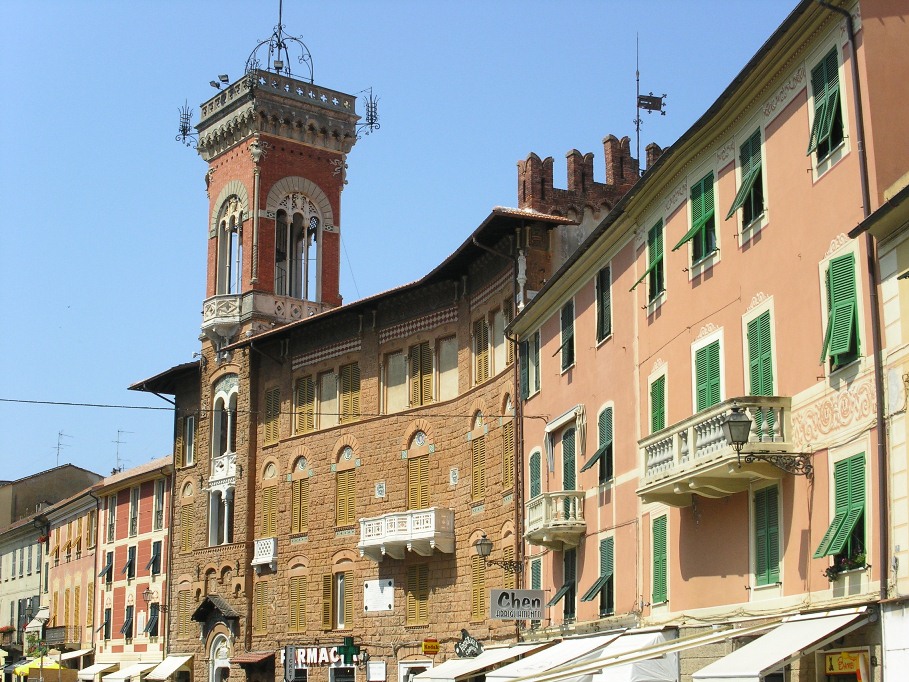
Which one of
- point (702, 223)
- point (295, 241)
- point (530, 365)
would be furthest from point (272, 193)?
point (702, 223)

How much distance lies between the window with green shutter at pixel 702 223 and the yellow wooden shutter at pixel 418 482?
18613 mm

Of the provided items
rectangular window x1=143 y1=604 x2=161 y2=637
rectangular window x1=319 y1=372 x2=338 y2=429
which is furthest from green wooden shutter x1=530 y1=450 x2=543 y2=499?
rectangular window x1=143 y1=604 x2=161 y2=637

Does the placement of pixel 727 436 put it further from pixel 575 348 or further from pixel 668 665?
pixel 575 348

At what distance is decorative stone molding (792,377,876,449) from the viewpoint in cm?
1622

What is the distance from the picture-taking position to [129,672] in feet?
177

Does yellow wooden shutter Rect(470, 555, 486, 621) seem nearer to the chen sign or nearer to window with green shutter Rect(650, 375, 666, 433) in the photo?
the chen sign

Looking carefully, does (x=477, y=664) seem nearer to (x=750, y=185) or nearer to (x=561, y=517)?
(x=561, y=517)

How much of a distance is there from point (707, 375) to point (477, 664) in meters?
10.2

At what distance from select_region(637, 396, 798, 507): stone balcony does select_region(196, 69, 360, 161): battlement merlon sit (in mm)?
32134

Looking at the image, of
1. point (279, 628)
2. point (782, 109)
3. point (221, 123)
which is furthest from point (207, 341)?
point (782, 109)

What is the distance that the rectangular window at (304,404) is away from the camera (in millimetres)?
44562

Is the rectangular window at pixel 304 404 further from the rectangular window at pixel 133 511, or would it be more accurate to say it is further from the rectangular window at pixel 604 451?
the rectangular window at pixel 604 451

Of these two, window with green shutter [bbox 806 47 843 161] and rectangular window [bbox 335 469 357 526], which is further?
rectangular window [bbox 335 469 357 526]

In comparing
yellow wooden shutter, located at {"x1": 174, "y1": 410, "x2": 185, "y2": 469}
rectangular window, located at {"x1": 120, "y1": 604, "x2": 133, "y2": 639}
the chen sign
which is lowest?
rectangular window, located at {"x1": 120, "y1": 604, "x2": 133, "y2": 639}
